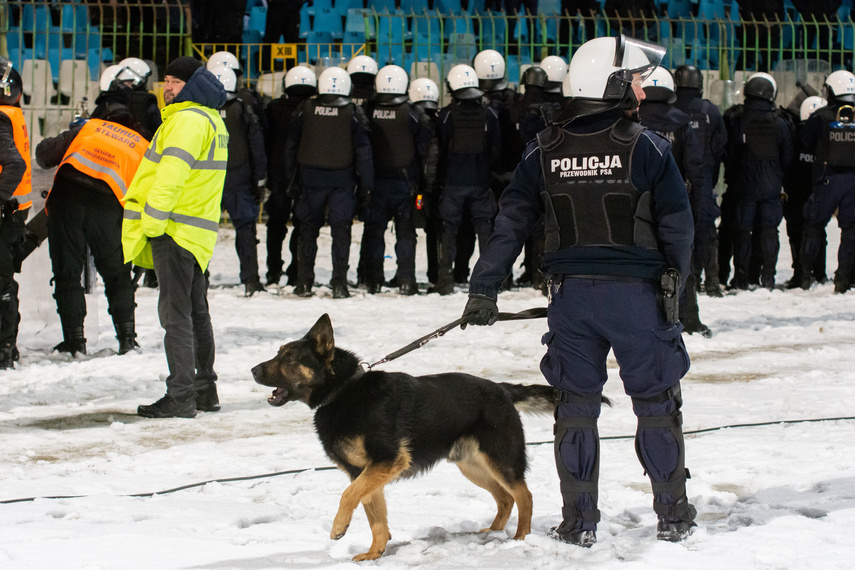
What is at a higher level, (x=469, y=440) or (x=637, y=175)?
(x=637, y=175)

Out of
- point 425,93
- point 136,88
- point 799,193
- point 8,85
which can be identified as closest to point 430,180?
point 425,93

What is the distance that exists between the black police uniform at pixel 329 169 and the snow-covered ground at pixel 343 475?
6.91ft

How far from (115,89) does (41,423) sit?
12.1 ft

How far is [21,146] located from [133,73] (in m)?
3.02

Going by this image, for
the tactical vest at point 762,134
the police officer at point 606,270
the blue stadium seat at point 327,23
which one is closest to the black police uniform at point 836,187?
the tactical vest at point 762,134

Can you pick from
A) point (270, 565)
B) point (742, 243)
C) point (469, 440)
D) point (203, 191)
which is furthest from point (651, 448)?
point (742, 243)

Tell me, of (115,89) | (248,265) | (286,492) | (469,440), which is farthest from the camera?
(248,265)

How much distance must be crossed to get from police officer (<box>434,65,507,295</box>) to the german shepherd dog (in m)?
7.13

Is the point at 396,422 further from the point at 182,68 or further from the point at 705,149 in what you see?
the point at 705,149

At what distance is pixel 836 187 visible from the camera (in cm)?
1128

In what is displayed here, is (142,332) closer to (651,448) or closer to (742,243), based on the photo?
(651,448)

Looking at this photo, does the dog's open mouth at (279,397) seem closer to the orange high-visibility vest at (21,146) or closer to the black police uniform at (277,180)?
the orange high-visibility vest at (21,146)

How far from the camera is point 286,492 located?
443 cm

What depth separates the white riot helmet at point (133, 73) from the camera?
9.67 m
